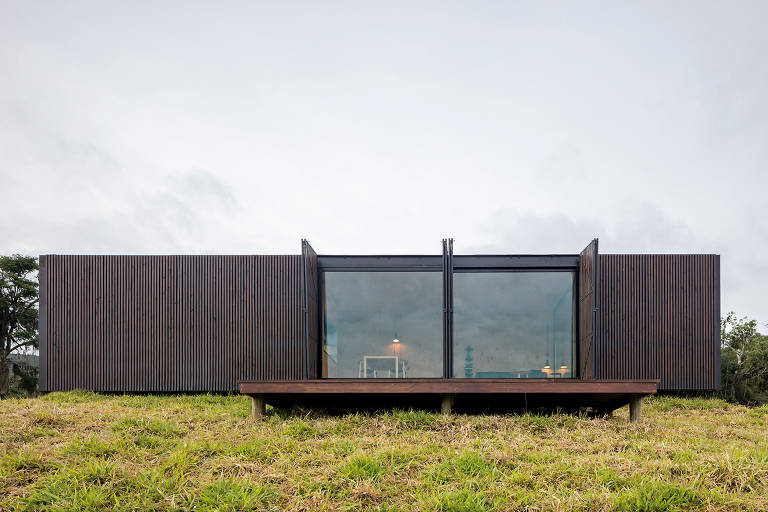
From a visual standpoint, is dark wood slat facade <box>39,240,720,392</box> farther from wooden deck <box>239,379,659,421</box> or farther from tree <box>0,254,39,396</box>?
tree <box>0,254,39,396</box>

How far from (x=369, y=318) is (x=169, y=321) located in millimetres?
3856

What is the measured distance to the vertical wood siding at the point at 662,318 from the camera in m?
8.39

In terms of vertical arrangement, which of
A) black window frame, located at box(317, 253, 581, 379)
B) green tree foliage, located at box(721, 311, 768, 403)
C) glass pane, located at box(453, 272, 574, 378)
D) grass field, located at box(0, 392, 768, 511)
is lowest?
green tree foliage, located at box(721, 311, 768, 403)

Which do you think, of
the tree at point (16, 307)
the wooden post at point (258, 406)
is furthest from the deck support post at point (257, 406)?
the tree at point (16, 307)

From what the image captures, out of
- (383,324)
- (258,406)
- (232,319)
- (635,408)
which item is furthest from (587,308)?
(232,319)

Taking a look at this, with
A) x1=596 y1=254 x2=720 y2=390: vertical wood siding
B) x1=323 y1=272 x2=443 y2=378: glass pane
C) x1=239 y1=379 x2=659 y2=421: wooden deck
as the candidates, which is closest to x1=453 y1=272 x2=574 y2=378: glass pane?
x1=323 y1=272 x2=443 y2=378: glass pane

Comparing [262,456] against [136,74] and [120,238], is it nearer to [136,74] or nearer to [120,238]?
[136,74]

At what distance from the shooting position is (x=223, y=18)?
9.08 m

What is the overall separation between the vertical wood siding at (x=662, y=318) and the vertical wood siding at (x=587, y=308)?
0.57 meters

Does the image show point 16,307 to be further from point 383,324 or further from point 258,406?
point 258,406

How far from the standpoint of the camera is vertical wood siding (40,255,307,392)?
8.51 metres

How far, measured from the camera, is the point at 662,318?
8484 mm

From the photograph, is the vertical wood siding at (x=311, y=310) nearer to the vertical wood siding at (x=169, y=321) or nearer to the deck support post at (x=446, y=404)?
the vertical wood siding at (x=169, y=321)

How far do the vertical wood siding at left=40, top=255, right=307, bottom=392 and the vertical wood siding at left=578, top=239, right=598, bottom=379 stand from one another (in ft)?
16.7
